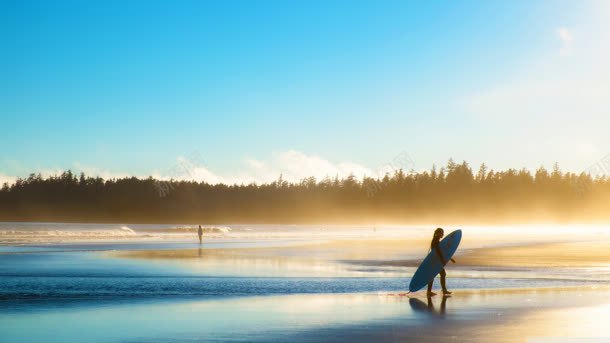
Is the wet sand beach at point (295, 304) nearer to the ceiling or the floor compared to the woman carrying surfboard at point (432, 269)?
nearer to the floor

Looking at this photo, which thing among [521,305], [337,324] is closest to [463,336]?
[337,324]

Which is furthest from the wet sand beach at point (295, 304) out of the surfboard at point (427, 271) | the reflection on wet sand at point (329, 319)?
the surfboard at point (427, 271)

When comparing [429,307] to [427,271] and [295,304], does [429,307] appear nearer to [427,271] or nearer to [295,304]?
[427,271]

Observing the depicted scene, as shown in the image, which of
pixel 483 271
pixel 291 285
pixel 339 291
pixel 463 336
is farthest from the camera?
pixel 483 271

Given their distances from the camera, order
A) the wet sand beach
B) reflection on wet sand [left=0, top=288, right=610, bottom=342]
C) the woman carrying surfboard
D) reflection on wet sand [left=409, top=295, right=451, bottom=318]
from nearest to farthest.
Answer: reflection on wet sand [left=0, top=288, right=610, bottom=342] < the wet sand beach < reflection on wet sand [left=409, top=295, right=451, bottom=318] < the woman carrying surfboard

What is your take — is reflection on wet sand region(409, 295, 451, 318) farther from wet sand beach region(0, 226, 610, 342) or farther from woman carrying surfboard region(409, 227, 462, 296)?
woman carrying surfboard region(409, 227, 462, 296)

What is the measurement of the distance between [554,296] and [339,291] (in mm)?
6263

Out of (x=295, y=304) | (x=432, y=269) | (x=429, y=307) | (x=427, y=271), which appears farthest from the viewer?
(x=427, y=271)

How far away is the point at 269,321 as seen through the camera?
1583 centimetres

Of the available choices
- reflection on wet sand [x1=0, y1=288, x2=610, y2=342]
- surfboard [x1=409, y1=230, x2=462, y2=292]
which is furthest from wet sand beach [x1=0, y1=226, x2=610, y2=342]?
surfboard [x1=409, y1=230, x2=462, y2=292]

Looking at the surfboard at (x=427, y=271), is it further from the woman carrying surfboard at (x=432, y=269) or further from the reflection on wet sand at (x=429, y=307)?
the reflection on wet sand at (x=429, y=307)

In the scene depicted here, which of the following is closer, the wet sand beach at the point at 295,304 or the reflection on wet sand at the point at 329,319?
the reflection on wet sand at the point at 329,319

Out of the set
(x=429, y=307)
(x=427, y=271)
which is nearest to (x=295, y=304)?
(x=429, y=307)

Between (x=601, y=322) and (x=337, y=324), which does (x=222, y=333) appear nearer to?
(x=337, y=324)
